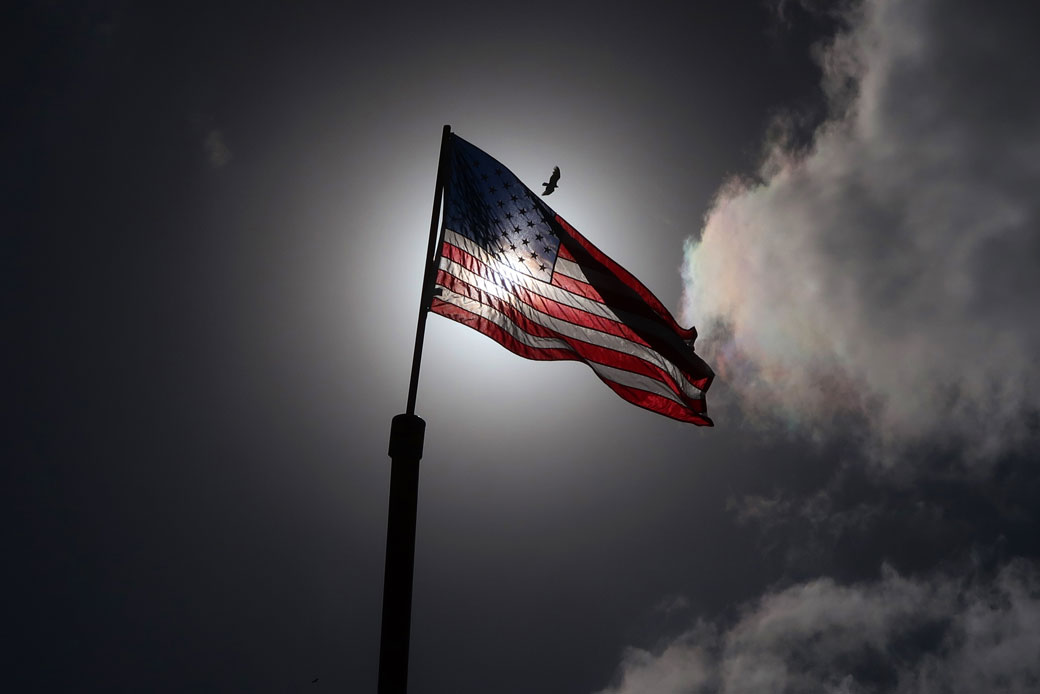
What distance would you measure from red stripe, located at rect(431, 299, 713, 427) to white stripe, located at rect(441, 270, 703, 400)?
292mm

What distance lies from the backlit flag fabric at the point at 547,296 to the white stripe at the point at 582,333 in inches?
0.7

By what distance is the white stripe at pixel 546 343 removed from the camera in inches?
340

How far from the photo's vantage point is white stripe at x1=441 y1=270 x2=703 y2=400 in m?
8.95

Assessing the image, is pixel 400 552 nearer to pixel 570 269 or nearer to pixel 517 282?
pixel 517 282

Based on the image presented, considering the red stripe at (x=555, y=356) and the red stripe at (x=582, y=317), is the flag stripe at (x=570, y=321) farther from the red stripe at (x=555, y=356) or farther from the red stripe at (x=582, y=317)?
the red stripe at (x=555, y=356)

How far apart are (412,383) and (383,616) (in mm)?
2347

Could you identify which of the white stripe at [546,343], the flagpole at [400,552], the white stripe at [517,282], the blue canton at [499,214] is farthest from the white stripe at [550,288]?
the flagpole at [400,552]

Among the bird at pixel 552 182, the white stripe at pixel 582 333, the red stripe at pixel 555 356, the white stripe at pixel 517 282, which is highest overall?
the bird at pixel 552 182

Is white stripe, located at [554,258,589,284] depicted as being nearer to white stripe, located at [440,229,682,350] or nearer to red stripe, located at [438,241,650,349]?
white stripe, located at [440,229,682,350]

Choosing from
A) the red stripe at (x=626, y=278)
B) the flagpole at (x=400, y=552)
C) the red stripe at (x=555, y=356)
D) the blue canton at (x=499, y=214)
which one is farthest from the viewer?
the red stripe at (x=626, y=278)

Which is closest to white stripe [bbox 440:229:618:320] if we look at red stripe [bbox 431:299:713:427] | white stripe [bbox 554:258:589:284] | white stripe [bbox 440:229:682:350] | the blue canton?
white stripe [bbox 440:229:682:350]

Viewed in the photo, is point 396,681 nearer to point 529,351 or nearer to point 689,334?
point 529,351

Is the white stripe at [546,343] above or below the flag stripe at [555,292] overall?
below

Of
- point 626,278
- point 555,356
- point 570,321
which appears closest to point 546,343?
point 555,356
